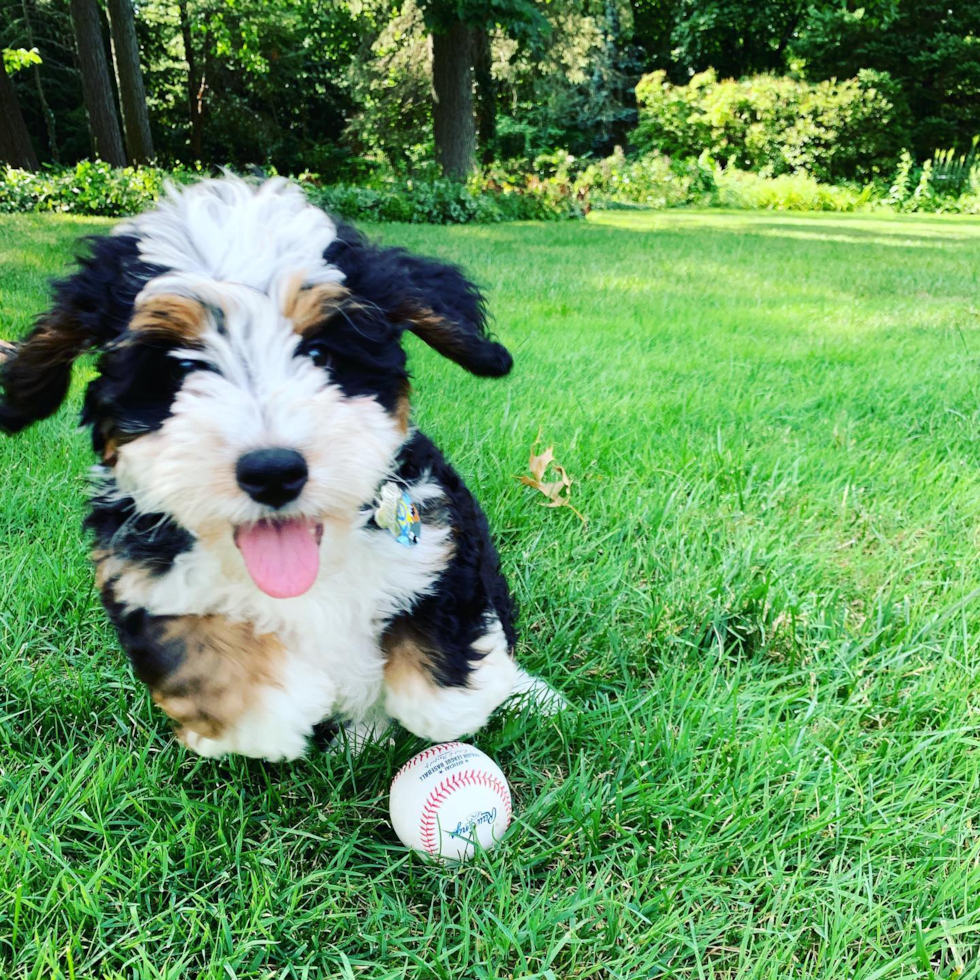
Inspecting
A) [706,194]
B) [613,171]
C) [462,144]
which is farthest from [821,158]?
[462,144]

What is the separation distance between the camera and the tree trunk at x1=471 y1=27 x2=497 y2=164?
64.2ft

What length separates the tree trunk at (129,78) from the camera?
15.5 metres

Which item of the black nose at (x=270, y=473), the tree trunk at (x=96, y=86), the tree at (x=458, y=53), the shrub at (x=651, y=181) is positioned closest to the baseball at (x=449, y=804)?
the black nose at (x=270, y=473)

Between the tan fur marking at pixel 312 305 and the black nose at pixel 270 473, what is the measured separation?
328 mm

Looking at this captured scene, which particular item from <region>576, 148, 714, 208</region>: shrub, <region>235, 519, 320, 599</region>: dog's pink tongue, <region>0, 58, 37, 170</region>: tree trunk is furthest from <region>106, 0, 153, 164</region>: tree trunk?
<region>235, 519, 320, 599</region>: dog's pink tongue

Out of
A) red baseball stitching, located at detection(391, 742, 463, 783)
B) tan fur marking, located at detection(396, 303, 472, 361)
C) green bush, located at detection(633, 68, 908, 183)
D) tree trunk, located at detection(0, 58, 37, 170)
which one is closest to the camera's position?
red baseball stitching, located at detection(391, 742, 463, 783)

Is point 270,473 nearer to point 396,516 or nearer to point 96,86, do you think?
point 396,516

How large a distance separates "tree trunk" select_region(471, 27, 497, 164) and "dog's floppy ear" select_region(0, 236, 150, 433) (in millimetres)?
18795

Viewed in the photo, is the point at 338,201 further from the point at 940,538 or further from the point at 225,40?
the point at 940,538

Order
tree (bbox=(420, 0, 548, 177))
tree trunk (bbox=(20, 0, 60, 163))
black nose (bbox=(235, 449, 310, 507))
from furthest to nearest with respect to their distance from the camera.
→ tree trunk (bbox=(20, 0, 60, 163)) → tree (bbox=(420, 0, 548, 177)) → black nose (bbox=(235, 449, 310, 507))

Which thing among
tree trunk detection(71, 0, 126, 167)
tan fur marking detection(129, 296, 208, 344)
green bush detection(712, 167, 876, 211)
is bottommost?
green bush detection(712, 167, 876, 211)

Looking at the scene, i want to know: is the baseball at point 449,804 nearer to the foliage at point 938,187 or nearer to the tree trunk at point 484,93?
the tree trunk at point 484,93

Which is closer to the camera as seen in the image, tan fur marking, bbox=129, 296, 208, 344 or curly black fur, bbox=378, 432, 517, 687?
tan fur marking, bbox=129, 296, 208, 344

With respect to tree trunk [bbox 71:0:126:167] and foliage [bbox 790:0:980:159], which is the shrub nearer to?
foliage [bbox 790:0:980:159]
